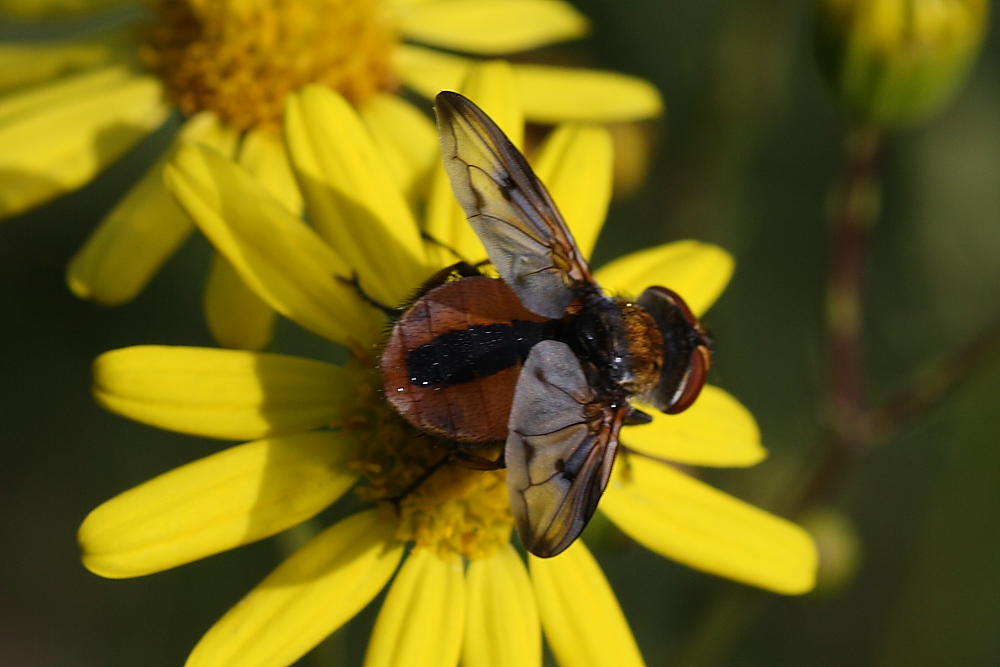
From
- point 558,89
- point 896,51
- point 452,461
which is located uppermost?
point 896,51

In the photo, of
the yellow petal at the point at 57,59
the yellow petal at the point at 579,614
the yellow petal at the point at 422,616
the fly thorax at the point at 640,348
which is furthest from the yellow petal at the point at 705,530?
the yellow petal at the point at 57,59

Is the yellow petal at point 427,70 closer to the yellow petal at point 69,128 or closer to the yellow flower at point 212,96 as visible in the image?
the yellow flower at point 212,96

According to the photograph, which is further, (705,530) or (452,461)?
(705,530)

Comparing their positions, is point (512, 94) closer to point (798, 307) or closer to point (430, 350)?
point (430, 350)

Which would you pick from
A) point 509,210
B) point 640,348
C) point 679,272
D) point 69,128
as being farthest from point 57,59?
point 640,348

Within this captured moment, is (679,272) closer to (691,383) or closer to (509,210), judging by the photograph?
(691,383)
